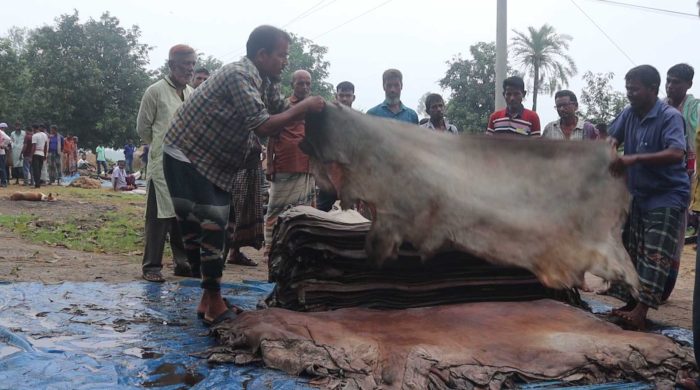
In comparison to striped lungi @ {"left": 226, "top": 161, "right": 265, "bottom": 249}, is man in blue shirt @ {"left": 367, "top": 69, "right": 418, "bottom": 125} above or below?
above

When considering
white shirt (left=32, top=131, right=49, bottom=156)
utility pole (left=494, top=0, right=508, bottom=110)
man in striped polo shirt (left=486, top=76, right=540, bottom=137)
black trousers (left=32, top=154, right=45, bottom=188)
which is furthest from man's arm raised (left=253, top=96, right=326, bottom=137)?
black trousers (left=32, top=154, right=45, bottom=188)

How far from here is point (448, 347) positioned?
2758 mm

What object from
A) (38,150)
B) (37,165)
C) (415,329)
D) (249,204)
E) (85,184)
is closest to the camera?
(415,329)

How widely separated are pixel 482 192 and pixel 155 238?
10.0ft

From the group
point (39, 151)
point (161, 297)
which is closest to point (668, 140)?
point (161, 297)

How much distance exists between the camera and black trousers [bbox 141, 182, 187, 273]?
4.86 metres

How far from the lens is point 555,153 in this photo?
2.97 meters

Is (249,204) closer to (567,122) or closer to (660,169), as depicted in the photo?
(567,122)

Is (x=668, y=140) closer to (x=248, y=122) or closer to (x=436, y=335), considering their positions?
(x=436, y=335)

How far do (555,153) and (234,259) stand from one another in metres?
3.77

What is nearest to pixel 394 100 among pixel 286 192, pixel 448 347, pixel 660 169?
pixel 286 192

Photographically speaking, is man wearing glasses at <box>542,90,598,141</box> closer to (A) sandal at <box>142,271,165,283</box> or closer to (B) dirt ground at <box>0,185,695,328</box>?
(B) dirt ground at <box>0,185,695,328</box>

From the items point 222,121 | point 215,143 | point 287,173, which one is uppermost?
point 222,121

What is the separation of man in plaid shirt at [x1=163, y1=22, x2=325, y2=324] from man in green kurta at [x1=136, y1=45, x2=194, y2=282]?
1398 millimetres
